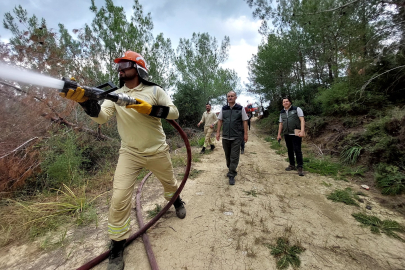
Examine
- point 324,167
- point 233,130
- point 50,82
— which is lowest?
point 324,167

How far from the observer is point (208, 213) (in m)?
2.88

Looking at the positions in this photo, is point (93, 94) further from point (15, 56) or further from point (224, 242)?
point (15, 56)

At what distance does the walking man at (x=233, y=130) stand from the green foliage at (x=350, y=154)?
3.01 metres

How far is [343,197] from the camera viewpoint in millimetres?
3238

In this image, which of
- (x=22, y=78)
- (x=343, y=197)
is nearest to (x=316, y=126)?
(x=343, y=197)

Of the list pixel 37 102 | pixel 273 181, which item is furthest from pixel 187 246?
pixel 37 102

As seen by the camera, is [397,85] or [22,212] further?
[397,85]

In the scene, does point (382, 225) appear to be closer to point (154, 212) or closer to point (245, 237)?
point (245, 237)

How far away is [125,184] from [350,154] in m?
5.51

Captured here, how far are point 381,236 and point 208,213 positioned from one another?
7.31ft

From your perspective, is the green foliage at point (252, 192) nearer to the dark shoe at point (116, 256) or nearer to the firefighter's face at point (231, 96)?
the firefighter's face at point (231, 96)

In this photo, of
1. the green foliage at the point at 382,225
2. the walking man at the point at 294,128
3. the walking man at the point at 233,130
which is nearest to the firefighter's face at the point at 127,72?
the walking man at the point at 233,130

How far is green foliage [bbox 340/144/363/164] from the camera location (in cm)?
474

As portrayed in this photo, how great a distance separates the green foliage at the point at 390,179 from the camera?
3.32m
